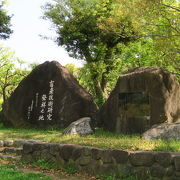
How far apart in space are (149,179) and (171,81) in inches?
264

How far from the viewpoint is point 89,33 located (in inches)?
782

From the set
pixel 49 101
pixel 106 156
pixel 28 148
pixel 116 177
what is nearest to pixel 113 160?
pixel 106 156

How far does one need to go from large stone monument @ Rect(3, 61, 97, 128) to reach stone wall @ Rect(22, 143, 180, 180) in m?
5.30

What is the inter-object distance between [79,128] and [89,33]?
35.3 feet

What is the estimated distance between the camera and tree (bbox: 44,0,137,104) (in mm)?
19031

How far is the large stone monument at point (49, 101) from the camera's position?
44.9 ft

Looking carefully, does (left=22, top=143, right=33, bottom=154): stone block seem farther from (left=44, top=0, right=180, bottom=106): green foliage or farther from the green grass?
(left=44, top=0, right=180, bottom=106): green foliage

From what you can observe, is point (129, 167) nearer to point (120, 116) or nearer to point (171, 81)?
point (120, 116)

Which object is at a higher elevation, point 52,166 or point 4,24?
point 4,24

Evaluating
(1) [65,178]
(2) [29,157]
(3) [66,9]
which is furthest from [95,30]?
(1) [65,178]

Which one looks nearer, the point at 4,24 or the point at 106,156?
the point at 106,156

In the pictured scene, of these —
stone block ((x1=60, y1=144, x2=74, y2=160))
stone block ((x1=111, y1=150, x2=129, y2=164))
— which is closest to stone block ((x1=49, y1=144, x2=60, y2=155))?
stone block ((x1=60, y1=144, x2=74, y2=160))

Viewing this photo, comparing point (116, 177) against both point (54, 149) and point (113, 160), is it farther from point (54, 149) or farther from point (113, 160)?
point (54, 149)

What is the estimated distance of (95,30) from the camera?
19562mm
